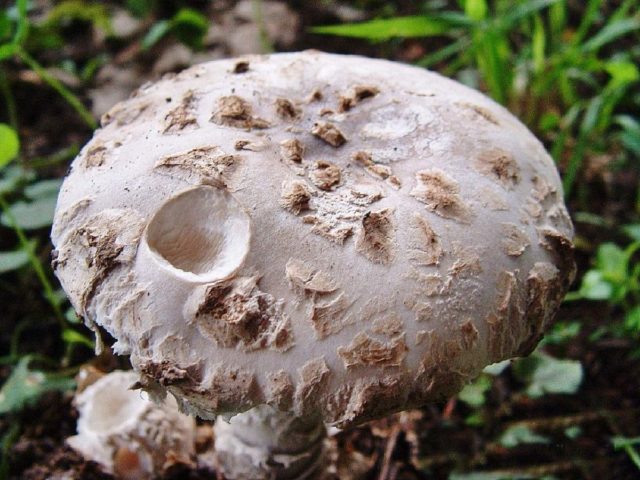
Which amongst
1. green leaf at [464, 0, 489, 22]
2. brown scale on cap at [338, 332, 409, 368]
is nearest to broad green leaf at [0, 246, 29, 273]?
brown scale on cap at [338, 332, 409, 368]

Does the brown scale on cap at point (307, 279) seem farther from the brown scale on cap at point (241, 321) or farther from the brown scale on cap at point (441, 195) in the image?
the brown scale on cap at point (441, 195)

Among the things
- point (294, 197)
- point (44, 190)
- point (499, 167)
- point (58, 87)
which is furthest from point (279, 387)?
point (58, 87)

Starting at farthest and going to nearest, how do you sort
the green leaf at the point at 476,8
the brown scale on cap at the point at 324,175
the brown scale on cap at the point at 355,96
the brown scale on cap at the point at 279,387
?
the green leaf at the point at 476,8 < the brown scale on cap at the point at 355,96 < the brown scale on cap at the point at 324,175 < the brown scale on cap at the point at 279,387

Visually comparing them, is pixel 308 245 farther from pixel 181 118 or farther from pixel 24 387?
pixel 24 387

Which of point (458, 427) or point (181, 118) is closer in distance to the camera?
point (181, 118)

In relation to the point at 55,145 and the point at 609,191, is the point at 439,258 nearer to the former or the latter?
the point at 609,191

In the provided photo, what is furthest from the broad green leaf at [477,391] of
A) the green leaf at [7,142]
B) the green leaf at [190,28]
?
the green leaf at [190,28]
